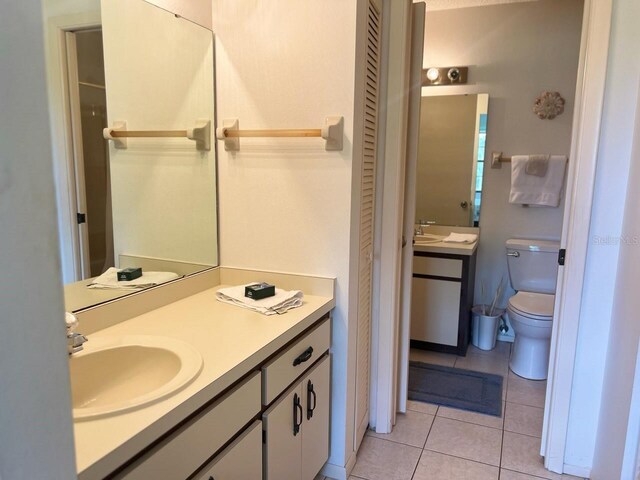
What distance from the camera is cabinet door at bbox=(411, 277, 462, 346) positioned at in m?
3.10

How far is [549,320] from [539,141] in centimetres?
131

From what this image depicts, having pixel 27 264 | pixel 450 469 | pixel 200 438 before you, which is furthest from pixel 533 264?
pixel 27 264

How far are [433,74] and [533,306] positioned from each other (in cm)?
182

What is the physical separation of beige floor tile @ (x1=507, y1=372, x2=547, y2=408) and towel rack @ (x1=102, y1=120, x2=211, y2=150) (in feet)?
7.23

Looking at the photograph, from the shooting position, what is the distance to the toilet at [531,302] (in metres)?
2.78

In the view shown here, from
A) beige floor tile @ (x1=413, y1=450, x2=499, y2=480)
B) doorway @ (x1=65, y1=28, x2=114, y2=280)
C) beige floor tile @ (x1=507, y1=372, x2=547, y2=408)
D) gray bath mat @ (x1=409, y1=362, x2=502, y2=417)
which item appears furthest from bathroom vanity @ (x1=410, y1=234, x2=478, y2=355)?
doorway @ (x1=65, y1=28, x2=114, y2=280)

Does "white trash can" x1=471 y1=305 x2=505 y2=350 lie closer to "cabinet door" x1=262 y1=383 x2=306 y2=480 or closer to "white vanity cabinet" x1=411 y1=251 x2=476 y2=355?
"white vanity cabinet" x1=411 y1=251 x2=476 y2=355

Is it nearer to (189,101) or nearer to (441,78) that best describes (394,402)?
(189,101)

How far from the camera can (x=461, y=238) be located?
324 centimetres

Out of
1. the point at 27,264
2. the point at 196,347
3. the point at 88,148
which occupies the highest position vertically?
the point at 88,148

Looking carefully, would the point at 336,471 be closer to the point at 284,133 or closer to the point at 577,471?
the point at 577,471

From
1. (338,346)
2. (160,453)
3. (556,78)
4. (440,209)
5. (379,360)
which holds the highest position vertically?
(556,78)

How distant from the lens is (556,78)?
311 centimetres

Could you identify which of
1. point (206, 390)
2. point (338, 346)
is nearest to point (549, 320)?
point (338, 346)
